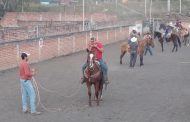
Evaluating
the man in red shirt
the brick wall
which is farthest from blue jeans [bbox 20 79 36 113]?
the brick wall

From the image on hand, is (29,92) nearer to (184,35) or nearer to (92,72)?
(92,72)

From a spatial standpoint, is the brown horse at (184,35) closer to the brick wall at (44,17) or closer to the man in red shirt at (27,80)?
the brick wall at (44,17)

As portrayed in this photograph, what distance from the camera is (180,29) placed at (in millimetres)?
47281

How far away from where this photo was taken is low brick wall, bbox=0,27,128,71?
26.9m

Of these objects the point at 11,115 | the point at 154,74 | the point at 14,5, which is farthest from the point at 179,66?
the point at 14,5

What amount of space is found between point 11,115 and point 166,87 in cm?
735

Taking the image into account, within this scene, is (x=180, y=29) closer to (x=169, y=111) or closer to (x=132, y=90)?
(x=132, y=90)

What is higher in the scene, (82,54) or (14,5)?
(14,5)

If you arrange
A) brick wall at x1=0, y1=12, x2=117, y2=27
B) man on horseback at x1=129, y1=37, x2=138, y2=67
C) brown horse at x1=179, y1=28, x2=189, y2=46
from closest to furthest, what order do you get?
man on horseback at x1=129, y1=37, x2=138, y2=67 → brown horse at x1=179, y1=28, x2=189, y2=46 → brick wall at x1=0, y1=12, x2=117, y2=27

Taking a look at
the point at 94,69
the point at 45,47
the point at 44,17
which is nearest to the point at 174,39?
the point at 45,47

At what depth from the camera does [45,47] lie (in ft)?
105

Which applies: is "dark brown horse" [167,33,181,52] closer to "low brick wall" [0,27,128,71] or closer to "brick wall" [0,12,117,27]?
"low brick wall" [0,27,128,71]

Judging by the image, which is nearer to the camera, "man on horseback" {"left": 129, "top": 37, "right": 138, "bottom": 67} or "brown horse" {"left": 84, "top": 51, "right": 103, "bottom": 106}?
"brown horse" {"left": 84, "top": 51, "right": 103, "bottom": 106}

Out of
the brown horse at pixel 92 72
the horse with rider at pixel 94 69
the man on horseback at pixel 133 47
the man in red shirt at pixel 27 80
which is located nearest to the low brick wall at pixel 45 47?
the man on horseback at pixel 133 47
